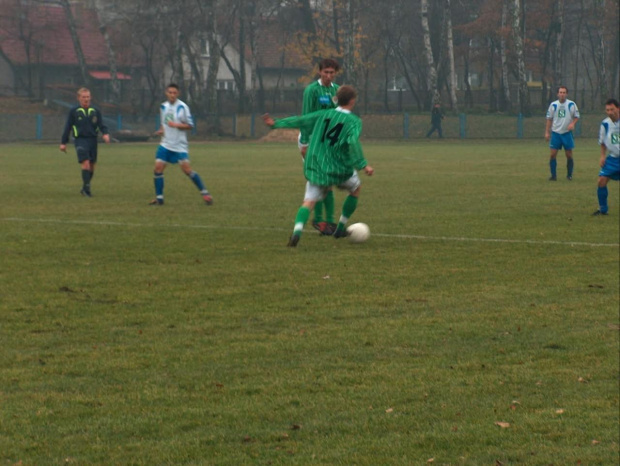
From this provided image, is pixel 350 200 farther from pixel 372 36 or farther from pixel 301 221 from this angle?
pixel 372 36

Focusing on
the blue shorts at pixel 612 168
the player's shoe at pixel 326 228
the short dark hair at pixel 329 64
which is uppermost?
the short dark hair at pixel 329 64

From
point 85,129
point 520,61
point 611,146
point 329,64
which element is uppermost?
point 520,61

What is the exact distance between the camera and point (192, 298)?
28.4ft

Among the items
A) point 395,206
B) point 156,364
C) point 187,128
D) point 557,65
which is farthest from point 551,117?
point 557,65

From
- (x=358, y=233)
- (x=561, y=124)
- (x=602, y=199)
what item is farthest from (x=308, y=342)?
(x=561, y=124)

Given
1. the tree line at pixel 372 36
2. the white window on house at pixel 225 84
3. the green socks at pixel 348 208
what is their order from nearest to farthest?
the green socks at pixel 348 208 < the tree line at pixel 372 36 < the white window on house at pixel 225 84

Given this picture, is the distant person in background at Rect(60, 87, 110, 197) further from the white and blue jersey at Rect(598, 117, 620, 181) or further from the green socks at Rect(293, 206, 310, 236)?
the white and blue jersey at Rect(598, 117, 620, 181)

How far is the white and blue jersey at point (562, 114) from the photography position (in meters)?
22.9

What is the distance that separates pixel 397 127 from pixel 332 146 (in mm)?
48216

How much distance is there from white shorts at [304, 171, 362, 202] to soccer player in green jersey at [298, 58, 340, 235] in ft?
1.17

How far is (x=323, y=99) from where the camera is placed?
12.4 meters

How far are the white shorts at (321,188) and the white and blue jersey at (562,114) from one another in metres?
11.9

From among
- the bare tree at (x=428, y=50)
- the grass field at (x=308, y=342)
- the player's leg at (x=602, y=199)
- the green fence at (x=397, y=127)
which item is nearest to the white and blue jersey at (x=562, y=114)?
Answer: the player's leg at (x=602, y=199)

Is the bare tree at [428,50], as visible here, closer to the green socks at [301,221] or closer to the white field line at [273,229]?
the white field line at [273,229]
